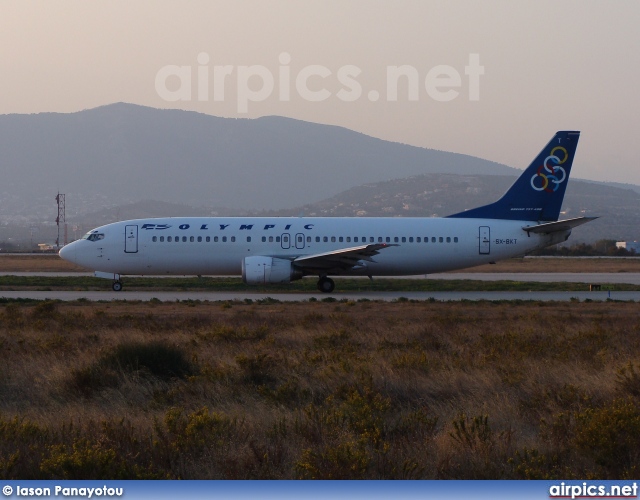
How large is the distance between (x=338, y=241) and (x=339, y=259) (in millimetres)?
1609

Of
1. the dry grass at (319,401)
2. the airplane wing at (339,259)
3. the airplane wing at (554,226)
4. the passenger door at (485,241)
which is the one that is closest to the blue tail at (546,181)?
the airplane wing at (554,226)

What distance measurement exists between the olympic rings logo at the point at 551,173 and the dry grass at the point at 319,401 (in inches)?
629

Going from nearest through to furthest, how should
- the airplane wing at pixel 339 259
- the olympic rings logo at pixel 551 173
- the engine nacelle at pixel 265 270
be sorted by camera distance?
the airplane wing at pixel 339 259
the engine nacelle at pixel 265 270
the olympic rings logo at pixel 551 173

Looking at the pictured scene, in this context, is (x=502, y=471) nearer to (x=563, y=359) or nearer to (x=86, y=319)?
(x=563, y=359)

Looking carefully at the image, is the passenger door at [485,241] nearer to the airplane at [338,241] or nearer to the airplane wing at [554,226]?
the airplane at [338,241]

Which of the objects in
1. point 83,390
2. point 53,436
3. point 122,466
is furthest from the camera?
point 83,390

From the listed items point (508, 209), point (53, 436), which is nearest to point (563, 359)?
point (53, 436)

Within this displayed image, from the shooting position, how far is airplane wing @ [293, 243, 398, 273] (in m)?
32.8

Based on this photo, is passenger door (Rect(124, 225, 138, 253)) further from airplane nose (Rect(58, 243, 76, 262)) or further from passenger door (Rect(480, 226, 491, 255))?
passenger door (Rect(480, 226, 491, 255))

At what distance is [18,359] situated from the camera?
14289 millimetres


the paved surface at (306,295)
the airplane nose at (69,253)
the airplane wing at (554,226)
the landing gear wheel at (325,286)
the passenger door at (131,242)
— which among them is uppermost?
the airplane wing at (554,226)

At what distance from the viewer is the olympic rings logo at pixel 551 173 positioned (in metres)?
35.3

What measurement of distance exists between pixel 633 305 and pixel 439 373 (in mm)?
17123

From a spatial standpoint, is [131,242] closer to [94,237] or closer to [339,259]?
[94,237]
